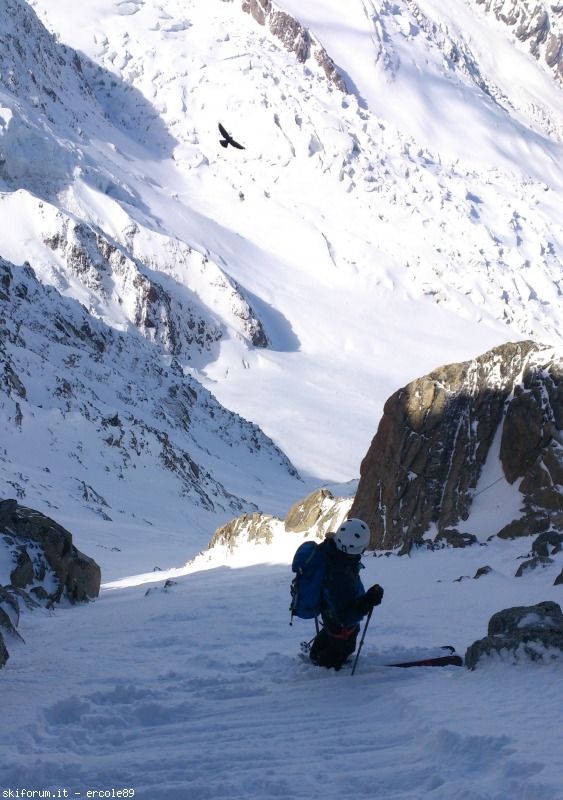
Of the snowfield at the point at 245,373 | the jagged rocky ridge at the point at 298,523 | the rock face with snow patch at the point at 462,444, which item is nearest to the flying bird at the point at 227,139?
the rock face with snow patch at the point at 462,444

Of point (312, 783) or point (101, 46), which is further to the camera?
point (101, 46)

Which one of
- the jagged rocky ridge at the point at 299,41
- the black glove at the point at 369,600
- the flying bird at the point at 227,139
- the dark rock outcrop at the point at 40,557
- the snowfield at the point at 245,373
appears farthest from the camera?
the jagged rocky ridge at the point at 299,41

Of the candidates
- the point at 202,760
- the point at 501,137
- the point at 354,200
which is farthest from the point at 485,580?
the point at 501,137

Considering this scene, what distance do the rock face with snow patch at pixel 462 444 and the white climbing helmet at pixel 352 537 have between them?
33.2 ft

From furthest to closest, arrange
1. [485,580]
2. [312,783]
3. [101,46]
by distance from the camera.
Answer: [101,46], [485,580], [312,783]

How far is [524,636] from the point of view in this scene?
5504mm

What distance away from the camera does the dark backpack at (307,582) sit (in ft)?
20.1

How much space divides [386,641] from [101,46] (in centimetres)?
17622

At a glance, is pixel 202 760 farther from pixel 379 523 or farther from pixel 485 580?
pixel 379 523

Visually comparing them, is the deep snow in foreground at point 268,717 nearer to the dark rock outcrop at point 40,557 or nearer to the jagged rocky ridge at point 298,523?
the dark rock outcrop at point 40,557

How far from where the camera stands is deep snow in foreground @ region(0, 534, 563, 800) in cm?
391

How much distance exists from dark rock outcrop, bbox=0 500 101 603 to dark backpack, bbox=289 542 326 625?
6.50 metres

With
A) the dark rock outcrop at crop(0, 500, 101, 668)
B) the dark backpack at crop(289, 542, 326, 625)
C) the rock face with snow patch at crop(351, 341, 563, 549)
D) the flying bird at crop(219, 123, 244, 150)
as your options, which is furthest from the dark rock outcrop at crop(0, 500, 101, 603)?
the flying bird at crop(219, 123, 244, 150)

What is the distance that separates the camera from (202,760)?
14.2 feet
